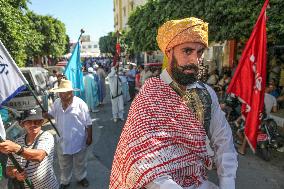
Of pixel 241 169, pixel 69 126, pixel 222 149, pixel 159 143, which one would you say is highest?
pixel 159 143

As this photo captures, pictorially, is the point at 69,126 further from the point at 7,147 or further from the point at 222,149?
the point at 222,149

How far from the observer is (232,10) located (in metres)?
10.1

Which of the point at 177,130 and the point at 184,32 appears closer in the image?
the point at 177,130

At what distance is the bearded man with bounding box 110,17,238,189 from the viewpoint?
5.65ft

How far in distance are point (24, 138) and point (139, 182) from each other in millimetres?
2288

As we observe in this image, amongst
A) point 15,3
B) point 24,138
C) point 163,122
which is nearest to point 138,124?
point 163,122

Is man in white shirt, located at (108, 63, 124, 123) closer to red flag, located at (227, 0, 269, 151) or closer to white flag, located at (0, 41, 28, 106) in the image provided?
red flag, located at (227, 0, 269, 151)

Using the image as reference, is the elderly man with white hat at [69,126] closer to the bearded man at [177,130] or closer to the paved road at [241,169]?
the paved road at [241,169]

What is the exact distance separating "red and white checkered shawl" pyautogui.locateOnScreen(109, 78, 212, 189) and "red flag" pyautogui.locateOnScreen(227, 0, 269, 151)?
10.3 feet

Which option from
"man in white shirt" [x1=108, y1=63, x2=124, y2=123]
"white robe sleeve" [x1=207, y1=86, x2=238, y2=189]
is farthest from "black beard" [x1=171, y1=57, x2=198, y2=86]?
"man in white shirt" [x1=108, y1=63, x2=124, y2=123]

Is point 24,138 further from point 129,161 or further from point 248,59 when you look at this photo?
point 248,59

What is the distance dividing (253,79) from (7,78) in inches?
137

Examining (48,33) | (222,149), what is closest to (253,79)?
(222,149)

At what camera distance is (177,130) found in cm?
180
